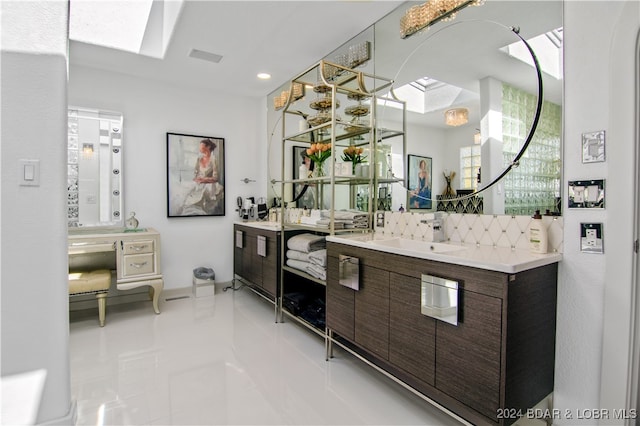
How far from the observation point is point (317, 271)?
2.85m

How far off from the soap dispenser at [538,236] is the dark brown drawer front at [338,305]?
3.65 feet

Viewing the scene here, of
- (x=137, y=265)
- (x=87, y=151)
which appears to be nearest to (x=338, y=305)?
(x=137, y=265)

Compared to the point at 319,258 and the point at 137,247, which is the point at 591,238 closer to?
the point at 319,258

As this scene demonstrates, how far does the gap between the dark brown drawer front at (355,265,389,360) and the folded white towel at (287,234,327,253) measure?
899 mm

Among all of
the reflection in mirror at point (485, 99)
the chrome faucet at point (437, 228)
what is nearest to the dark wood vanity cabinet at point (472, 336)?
the chrome faucet at point (437, 228)

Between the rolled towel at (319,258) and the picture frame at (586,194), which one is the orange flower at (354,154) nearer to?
the rolled towel at (319,258)

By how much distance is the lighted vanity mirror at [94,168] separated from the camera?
3791 millimetres

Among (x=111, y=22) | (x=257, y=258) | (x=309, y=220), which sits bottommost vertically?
(x=257, y=258)

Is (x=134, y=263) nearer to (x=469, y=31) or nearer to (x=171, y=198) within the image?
(x=171, y=198)

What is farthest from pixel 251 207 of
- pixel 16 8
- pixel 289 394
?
pixel 16 8

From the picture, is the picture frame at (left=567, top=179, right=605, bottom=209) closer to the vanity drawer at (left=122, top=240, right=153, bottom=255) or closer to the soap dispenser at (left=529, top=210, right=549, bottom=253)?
the soap dispenser at (left=529, top=210, right=549, bottom=253)

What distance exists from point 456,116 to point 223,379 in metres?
2.47

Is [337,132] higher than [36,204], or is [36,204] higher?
[337,132]

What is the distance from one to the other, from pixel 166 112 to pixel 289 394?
12.3 ft
